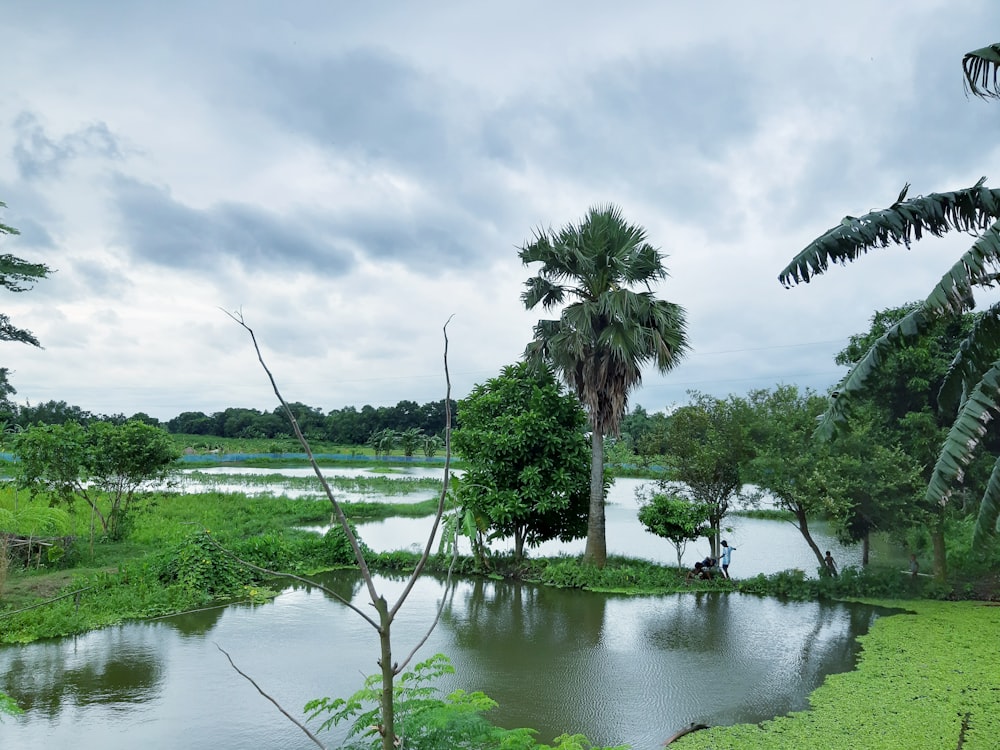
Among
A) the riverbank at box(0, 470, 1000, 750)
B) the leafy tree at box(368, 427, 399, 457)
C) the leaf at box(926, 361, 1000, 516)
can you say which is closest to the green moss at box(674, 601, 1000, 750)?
the riverbank at box(0, 470, 1000, 750)

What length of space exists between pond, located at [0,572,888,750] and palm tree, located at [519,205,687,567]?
11.3ft

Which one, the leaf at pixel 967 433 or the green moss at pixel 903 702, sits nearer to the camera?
the leaf at pixel 967 433

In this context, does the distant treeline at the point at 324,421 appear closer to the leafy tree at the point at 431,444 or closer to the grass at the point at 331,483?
the leafy tree at the point at 431,444

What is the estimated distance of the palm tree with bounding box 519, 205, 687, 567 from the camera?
523 inches

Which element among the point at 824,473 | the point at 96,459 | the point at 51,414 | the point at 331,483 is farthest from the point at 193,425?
the point at 824,473

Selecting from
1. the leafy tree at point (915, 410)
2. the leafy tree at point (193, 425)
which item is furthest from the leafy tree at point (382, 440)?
the leafy tree at point (915, 410)

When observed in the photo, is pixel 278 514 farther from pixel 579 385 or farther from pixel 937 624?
pixel 937 624

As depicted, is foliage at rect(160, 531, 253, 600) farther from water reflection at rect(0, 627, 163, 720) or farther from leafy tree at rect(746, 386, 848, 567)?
leafy tree at rect(746, 386, 848, 567)

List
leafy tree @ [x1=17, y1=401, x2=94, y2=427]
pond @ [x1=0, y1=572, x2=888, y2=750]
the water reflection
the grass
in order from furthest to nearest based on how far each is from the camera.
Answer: leafy tree @ [x1=17, y1=401, x2=94, y2=427], the grass, the water reflection, pond @ [x1=0, y1=572, x2=888, y2=750]

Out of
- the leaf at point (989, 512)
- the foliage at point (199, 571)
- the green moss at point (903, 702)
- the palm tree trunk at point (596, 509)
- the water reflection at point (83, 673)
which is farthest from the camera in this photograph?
the palm tree trunk at point (596, 509)

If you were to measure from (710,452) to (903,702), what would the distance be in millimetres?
7014

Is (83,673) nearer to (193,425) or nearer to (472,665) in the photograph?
(472,665)

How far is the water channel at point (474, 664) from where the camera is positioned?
6.63 meters

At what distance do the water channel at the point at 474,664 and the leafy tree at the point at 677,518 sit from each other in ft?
4.20
